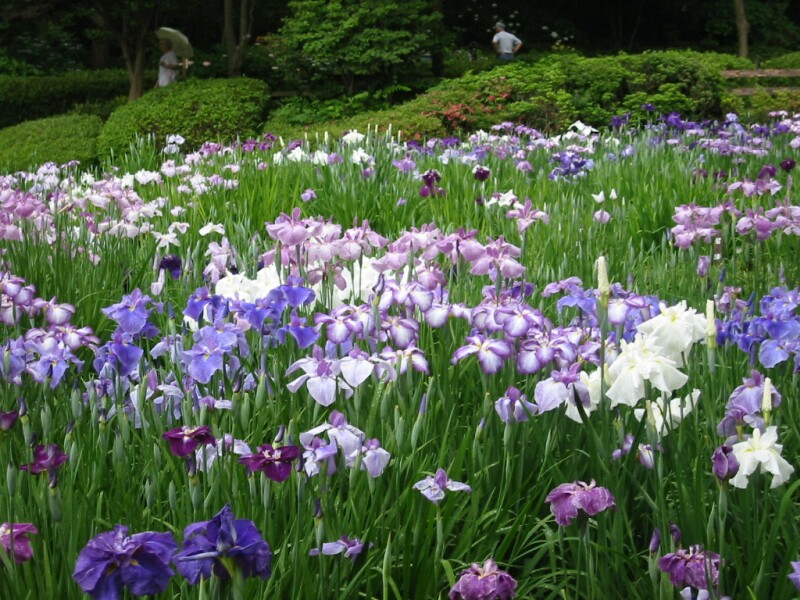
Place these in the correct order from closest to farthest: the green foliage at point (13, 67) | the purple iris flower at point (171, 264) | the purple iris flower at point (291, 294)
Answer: the purple iris flower at point (291, 294) → the purple iris flower at point (171, 264) → the green foliage at point (13, 67)

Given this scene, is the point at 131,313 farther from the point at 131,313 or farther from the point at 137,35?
the point at 137,35

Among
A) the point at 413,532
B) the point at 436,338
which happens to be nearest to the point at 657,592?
the point at 413,532

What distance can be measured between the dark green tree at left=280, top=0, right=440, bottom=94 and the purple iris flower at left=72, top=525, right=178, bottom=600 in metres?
14.1

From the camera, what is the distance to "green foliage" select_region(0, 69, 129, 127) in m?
19.1

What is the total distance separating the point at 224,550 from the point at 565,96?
36.0 feet

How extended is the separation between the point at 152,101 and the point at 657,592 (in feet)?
46.6

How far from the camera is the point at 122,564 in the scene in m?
1.00

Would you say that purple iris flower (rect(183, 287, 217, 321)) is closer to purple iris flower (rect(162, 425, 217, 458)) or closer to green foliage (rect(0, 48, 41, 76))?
purple iris flower (rect(162, 425, 217, 458))

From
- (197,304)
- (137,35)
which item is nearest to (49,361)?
(197,304)

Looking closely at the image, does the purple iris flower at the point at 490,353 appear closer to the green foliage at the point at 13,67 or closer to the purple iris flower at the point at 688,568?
the purple iris flower at the point at 688,568

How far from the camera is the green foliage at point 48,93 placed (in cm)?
1909

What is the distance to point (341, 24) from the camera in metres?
14.7

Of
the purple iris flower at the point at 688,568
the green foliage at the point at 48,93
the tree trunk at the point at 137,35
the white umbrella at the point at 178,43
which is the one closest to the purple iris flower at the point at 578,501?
the purple iris flower at the point at 688,568

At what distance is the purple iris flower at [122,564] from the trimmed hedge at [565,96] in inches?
394
